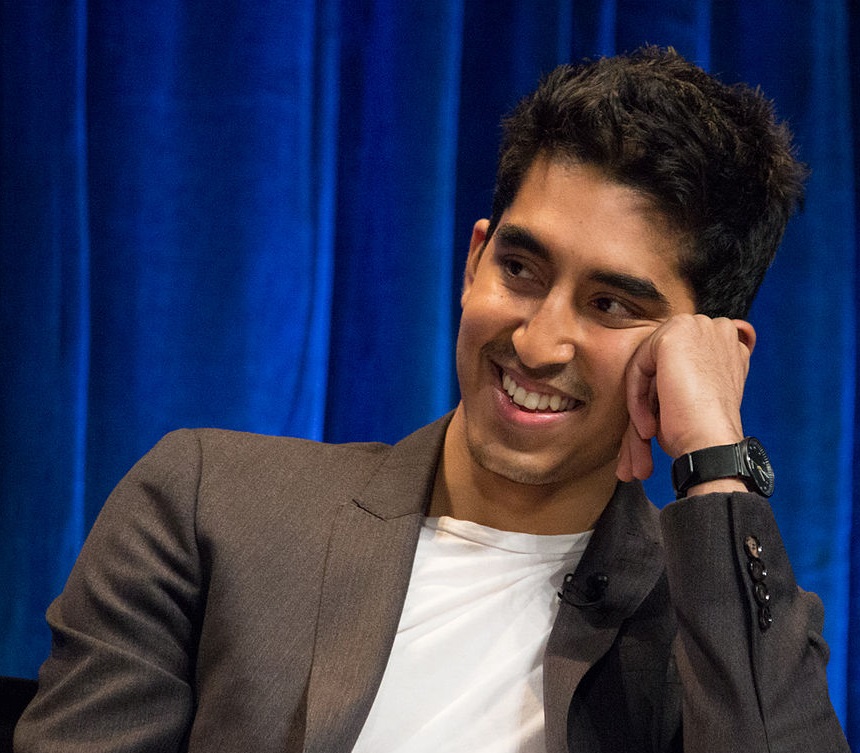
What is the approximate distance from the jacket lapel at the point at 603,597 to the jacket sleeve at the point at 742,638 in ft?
0.45

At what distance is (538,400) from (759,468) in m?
0.30

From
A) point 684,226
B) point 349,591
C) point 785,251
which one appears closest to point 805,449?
point 785,251

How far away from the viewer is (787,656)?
131 cm

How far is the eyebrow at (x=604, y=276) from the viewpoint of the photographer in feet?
4.77

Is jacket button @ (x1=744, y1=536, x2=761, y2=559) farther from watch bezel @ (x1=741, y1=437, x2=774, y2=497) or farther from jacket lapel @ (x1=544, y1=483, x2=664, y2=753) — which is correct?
jacket lapel @ (x1=544, y1=483, x2=664, y2=753)

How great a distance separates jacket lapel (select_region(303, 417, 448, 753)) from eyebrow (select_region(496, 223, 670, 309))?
0.34m

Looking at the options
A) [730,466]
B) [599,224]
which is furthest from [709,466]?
[599,224]

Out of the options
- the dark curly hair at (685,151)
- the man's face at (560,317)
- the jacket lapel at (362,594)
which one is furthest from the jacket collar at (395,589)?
the dark curly hair at (685,151)

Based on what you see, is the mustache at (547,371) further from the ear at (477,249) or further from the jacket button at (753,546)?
Answer: the jacket button at (753,546)

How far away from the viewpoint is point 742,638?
51.5 inches

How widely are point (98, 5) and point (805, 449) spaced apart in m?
1.56

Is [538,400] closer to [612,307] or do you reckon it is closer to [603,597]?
[612,307]

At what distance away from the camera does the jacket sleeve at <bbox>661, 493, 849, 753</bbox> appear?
1291 mm

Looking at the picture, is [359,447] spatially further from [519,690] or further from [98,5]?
[98,5]
